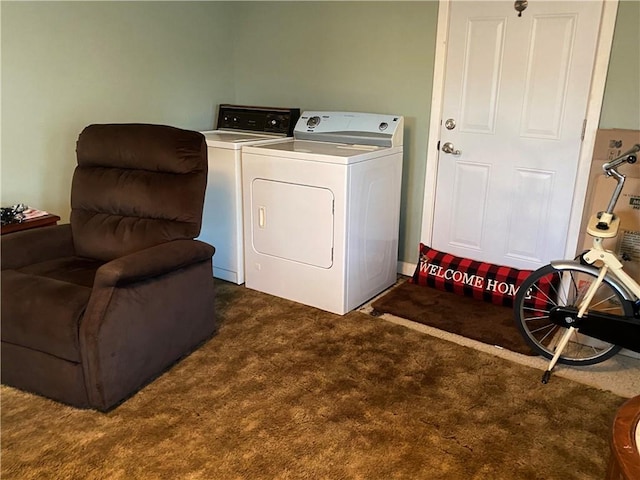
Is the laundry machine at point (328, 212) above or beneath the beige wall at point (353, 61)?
beneath

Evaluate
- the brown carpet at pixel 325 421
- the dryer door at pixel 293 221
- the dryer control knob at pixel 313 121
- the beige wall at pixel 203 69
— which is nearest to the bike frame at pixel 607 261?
the brown carpet at pixel 325 421

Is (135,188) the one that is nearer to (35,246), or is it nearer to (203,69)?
(35,246)

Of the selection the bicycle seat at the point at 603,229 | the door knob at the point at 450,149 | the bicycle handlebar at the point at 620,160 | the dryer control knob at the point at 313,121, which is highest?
the dryer control knob at the point at 313,121

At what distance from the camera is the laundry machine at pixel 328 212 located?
9.80ft

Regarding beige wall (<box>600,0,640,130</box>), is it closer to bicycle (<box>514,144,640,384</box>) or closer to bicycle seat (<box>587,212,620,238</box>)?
bicycle (<box>514,144,640,384</box>)

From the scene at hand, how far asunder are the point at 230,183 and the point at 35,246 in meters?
1.19

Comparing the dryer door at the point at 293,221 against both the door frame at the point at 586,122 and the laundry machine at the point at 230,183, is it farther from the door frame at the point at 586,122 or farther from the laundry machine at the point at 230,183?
the door frame at the point at 586,122

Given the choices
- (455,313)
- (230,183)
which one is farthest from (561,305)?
(230,183)

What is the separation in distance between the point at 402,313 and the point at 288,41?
7.07 feet

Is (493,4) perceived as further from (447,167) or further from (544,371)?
(544,371)

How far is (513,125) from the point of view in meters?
3.17

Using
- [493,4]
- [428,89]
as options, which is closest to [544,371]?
[428,89]

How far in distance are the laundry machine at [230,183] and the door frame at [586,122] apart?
1029mm

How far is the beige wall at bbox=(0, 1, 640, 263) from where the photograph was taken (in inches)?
114
